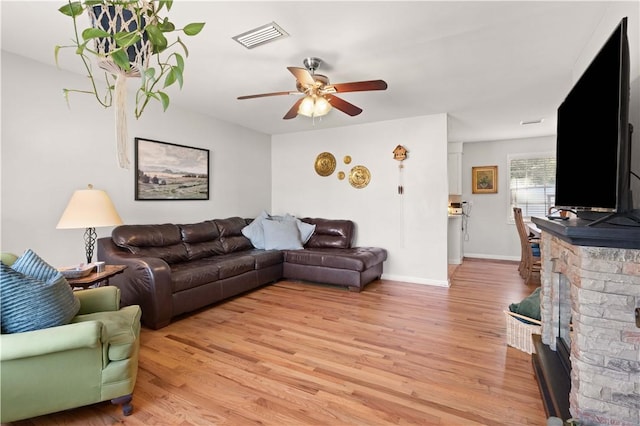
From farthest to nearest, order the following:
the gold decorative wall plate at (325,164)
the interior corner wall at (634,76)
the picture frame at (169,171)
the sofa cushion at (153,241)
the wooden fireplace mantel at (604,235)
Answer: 1. the gold decorative wall plate at (325,164)
2. the picture frame at (169,171)
3. the sofa cushion at (153,241)
4. the interior corner wall at (634,76)
5. the wooden fireplace mantel at (604,235)

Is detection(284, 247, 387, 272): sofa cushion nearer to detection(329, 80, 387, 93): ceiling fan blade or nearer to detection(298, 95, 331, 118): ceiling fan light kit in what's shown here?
detection(298, 95, 331, 118): ceiling fan light kit

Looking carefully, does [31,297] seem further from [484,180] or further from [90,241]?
[484,180]

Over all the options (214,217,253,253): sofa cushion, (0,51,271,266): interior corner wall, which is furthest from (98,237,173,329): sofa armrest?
(214,217,253,253): sofa cushion

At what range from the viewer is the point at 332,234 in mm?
5023

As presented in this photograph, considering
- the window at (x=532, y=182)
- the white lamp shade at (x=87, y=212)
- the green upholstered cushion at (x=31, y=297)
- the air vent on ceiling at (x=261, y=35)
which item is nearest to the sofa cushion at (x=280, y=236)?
the white lamp shade at (x=87, y=212)

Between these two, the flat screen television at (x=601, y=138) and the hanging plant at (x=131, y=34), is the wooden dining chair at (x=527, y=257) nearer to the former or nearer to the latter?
the flat screen television at (x=601, y=138)

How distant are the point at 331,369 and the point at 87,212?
232 cm

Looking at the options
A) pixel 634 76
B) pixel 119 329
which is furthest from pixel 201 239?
pixel 634 76

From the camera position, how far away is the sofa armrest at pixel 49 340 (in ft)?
4.73

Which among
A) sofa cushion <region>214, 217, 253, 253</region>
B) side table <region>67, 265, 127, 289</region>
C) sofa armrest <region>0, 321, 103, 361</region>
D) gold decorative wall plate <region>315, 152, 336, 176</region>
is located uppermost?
gold decorative wall plate <region>315, 152, 336, 176</region>

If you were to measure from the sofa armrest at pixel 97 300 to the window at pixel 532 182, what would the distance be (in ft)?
22.4

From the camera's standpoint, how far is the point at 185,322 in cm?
308

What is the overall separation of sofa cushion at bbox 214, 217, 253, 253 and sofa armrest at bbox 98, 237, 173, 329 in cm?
143

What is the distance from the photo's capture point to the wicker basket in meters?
2.40
